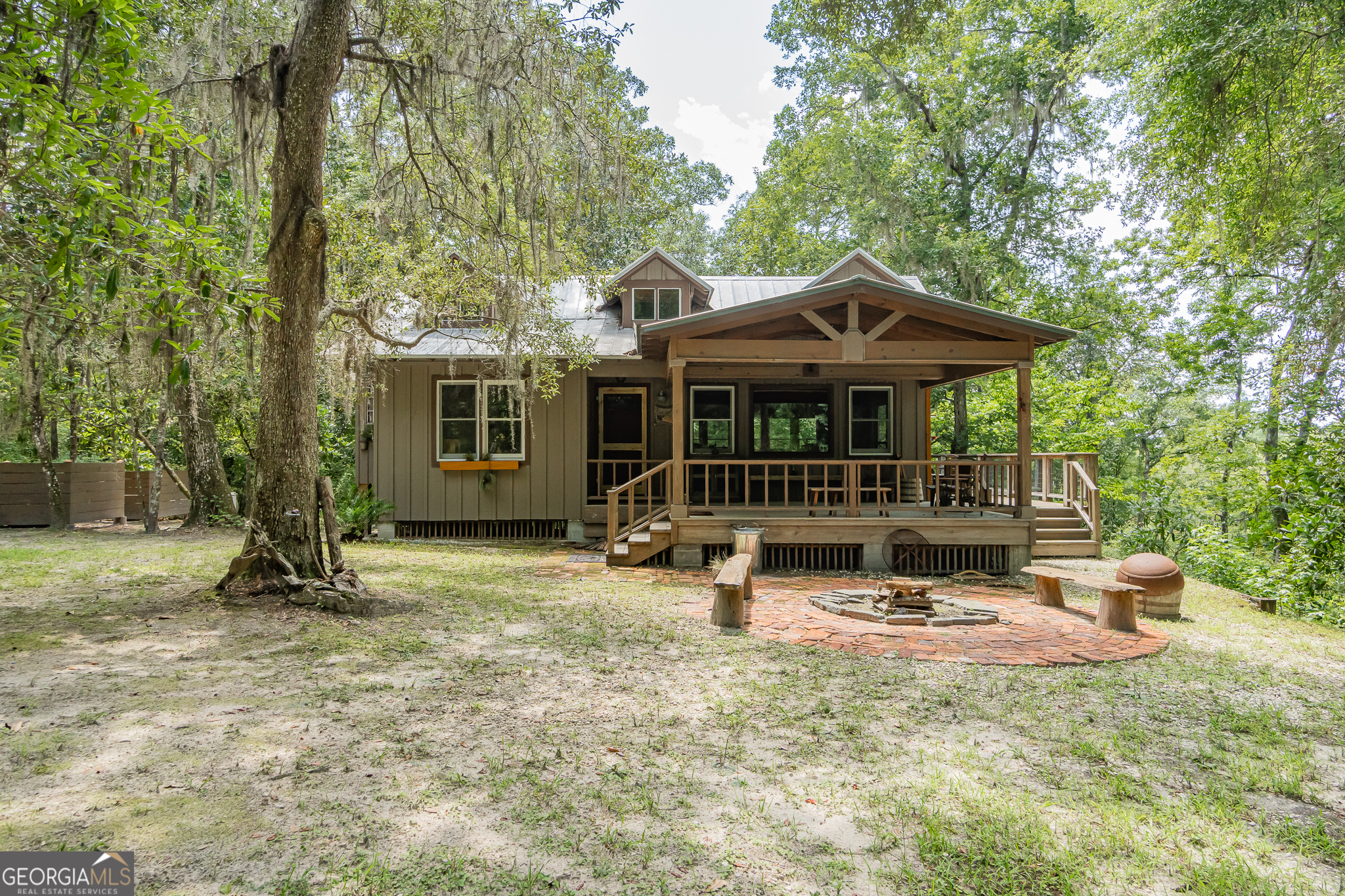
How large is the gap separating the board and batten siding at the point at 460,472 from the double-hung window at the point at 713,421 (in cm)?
202

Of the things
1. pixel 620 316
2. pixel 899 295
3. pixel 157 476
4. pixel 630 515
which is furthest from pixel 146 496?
pixel 899 295

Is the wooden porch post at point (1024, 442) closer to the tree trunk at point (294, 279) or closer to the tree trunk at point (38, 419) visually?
the tree trunk at point (294, 279)

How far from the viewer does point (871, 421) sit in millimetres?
12484

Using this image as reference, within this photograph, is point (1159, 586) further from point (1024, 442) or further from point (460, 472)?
point (460, 472)

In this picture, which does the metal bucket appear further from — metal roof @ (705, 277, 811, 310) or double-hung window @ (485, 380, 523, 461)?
metal roof @ (705, 277, 811, 310)

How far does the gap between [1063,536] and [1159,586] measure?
4.24 m

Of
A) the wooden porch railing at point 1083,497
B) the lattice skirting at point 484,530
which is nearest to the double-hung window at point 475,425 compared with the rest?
the lattice skirting at point 484,530

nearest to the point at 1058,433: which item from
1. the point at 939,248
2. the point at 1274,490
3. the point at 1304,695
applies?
the point at 939,248

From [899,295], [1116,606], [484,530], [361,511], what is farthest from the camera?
[484,530]

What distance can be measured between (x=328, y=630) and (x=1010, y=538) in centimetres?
841

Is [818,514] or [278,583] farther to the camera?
[818,514]

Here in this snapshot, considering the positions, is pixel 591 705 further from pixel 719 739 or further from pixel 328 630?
pixel 328 630

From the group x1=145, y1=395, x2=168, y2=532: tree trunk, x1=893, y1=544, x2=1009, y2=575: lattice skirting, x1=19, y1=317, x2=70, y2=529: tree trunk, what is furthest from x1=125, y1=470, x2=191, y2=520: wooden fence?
x1=893, y1=544, x2=1009, y2=575: lattice skirting

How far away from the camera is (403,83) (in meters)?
7.37
